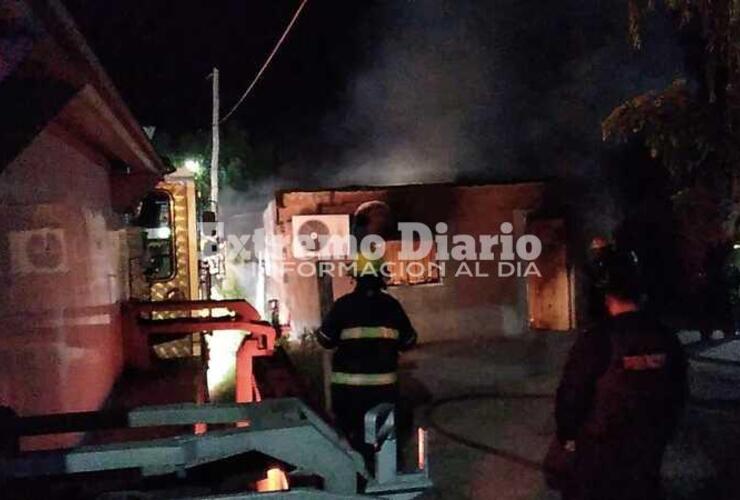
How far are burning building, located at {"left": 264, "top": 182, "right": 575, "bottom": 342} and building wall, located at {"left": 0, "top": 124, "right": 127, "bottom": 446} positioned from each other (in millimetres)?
8874

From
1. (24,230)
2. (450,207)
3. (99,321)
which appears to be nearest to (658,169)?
(450,207)

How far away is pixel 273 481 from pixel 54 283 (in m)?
1.81

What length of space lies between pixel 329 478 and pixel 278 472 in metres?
0.74

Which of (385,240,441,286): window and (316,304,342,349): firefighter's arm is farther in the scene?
(385,240,441,286): window

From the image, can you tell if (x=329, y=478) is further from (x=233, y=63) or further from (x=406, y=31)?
(x=233, y=63)

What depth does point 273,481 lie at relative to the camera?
2.95 m

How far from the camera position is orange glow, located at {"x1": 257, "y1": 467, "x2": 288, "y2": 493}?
283 cm

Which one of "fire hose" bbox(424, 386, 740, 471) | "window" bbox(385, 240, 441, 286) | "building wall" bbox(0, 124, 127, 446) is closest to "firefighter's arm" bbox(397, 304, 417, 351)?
"building wall" bbox(0, 124, 127, 446)

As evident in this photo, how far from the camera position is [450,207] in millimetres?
15797

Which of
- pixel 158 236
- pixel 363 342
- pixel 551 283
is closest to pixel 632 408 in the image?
pixel 363 342

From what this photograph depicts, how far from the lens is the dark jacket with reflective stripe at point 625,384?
3.95 meters

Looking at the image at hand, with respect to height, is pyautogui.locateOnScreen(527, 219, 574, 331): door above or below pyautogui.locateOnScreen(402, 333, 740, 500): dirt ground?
above

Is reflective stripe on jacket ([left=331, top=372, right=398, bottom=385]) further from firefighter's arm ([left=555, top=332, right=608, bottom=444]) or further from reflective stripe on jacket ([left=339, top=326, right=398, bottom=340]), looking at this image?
firefighter's arm ([left=555, top=332, right=608, bottom=444])

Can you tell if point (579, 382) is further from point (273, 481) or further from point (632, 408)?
point (273, 481)
